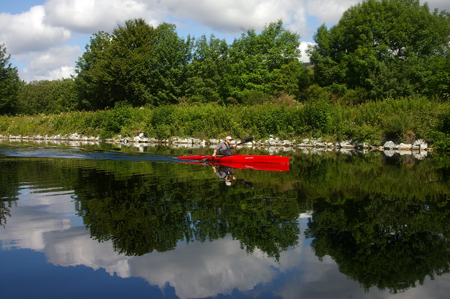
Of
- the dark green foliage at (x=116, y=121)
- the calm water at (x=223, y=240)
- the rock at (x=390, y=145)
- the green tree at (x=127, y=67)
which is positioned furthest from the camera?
the green tree at (x=127, y=67)

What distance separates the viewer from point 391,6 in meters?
41.2

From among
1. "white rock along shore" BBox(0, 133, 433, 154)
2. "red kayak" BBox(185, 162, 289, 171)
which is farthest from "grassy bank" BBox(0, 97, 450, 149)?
"red kayak" BBox(185, 162, 289, 171)

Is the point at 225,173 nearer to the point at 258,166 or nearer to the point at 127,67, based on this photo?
the point at 258,166

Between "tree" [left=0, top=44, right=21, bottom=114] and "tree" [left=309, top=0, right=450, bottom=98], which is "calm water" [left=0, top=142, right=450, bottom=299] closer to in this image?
"tree" [left=309, top=0, right=450, bottom=98]

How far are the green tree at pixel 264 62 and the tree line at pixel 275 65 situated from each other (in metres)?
0.12

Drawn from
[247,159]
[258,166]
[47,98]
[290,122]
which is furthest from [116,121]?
[47,98]

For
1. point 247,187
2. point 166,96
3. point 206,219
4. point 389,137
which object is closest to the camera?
point 206,219

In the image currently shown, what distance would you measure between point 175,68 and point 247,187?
41.6m

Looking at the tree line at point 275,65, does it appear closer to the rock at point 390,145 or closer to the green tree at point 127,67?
the green tree at point 127,67

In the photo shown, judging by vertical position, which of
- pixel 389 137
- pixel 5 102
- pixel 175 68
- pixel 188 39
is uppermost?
pixel 188 39

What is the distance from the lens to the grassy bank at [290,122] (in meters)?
24.4

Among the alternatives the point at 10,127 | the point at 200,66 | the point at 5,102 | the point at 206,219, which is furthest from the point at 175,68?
the point at 206,219

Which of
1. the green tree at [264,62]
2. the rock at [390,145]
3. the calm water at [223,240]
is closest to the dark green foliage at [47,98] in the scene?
the green tree at [264,62]

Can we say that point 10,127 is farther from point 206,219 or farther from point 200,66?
point 206,219
